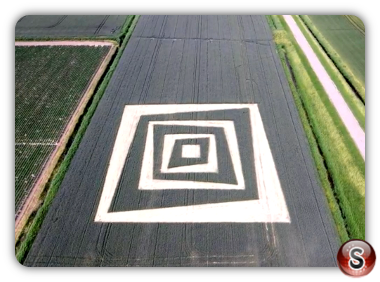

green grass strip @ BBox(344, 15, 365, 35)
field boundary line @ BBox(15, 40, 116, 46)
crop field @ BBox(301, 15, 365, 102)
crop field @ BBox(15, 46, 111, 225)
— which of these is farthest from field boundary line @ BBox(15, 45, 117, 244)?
green grass strip @ BBox(344, 15, 365, 35)

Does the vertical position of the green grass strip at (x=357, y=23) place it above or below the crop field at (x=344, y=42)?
above

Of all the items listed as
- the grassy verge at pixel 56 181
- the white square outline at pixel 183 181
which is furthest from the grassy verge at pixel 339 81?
the grassy verge at pixel 56 181

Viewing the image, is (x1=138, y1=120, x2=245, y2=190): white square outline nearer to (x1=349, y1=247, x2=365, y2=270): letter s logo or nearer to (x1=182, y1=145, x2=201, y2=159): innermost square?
(x1=182, y1=145, x2=201, y2=159): innermost square

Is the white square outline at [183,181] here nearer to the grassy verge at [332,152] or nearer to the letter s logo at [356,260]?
the grassy verge at [332,152]

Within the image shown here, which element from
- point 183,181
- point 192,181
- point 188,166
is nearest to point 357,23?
point 188,166

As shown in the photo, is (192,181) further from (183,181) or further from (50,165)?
(50,165)
